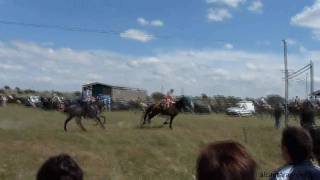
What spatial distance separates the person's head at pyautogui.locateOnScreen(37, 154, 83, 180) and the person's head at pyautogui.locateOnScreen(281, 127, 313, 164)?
2030 millimetres

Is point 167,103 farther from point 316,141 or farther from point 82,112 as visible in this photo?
point 316,141

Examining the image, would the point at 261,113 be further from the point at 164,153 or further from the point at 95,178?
the point at 95,178

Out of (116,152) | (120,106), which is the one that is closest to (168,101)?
(116,152)

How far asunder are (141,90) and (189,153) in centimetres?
6840

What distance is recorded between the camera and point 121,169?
2097cm

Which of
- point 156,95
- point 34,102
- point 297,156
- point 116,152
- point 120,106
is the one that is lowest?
point 116,152

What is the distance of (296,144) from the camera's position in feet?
16.4

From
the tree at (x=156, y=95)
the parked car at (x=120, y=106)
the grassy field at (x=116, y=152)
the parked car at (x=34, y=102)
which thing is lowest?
the grassy field at (x=116, y=152)

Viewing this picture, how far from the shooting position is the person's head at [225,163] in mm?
3320

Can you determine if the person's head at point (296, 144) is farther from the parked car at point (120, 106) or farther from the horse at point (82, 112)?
the parked car at point (120, 106)

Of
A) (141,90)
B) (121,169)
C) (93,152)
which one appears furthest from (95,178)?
(141,90)

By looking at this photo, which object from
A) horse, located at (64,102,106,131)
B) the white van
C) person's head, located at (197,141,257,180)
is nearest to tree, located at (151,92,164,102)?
the white van

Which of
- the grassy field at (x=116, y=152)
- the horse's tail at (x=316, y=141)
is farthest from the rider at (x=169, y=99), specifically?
the horse's tail at (x=316, y=141)

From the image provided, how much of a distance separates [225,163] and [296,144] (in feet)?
5.97
